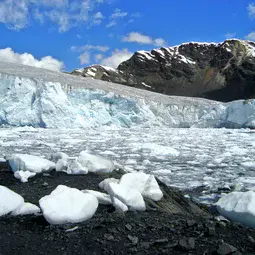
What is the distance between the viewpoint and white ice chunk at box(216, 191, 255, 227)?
2.59 m

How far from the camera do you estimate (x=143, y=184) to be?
3107 mm

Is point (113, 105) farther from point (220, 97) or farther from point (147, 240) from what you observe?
point (220, 97)

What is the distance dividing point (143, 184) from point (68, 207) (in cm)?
97

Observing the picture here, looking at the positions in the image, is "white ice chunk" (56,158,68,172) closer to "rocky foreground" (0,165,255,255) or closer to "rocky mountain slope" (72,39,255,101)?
"rocky foreground" (0,165,255,255)

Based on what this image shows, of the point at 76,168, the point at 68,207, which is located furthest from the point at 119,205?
the point at 76,168

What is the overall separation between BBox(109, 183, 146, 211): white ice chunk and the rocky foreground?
0.08 meters

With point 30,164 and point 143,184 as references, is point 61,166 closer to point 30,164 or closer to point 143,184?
point 30,164

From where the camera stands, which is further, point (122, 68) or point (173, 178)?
point (122, 68)

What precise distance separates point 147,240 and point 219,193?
2360mm

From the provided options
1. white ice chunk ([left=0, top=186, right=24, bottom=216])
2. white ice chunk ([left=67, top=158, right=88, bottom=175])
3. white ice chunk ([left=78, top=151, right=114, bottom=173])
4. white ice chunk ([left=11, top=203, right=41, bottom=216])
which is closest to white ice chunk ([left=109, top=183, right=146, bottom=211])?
white ice chunk ([left=11, top=203, right=41, bottom=216])

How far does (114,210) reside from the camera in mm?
2533

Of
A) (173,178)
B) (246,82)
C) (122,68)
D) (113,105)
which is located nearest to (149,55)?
(122,68)

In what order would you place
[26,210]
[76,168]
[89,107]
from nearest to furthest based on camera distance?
[26,210] → [76,168] → [89,107]

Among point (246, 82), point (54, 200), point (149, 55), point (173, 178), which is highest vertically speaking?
point (149, 55)
